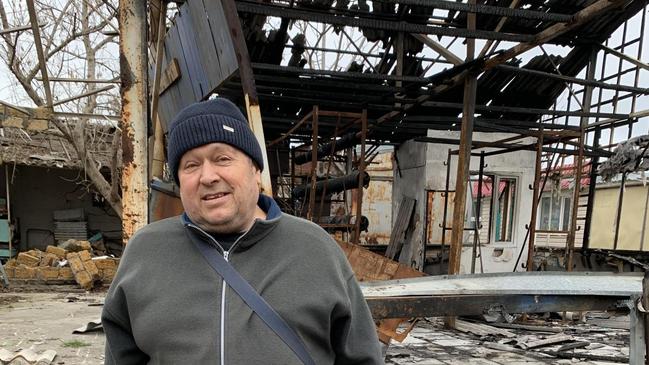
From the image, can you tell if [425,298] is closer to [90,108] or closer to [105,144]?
[90,108]

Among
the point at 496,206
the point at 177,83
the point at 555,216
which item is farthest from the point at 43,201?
the point at 555,216

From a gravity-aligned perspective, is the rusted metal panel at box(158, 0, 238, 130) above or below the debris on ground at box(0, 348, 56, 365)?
above

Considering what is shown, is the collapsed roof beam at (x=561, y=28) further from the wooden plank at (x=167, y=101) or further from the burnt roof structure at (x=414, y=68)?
the wooden plank at (x=167, y=101)

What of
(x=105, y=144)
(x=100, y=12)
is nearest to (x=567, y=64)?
(x=100, y=12)

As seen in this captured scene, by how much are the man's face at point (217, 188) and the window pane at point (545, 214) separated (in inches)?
885

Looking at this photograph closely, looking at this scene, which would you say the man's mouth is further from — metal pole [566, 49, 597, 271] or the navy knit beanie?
metal pole [566, 49, 597, 271]

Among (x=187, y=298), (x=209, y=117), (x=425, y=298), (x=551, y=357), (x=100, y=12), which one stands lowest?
(x=551, y=357)

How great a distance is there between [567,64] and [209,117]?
29.5 ft

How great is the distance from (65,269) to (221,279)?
38.6 ft

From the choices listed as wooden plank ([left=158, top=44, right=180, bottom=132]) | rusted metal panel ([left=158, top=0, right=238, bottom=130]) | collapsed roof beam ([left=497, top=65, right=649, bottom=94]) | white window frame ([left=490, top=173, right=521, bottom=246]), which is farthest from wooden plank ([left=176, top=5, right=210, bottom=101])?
white window frame ([left=490, top=173, right=521, bottom=246])

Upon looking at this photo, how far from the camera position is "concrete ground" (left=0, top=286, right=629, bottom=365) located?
5.38 m

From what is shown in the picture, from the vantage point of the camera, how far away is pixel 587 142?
981 centimetres

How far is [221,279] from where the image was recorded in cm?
137

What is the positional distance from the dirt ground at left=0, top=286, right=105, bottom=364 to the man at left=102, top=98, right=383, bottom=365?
4.28 m
